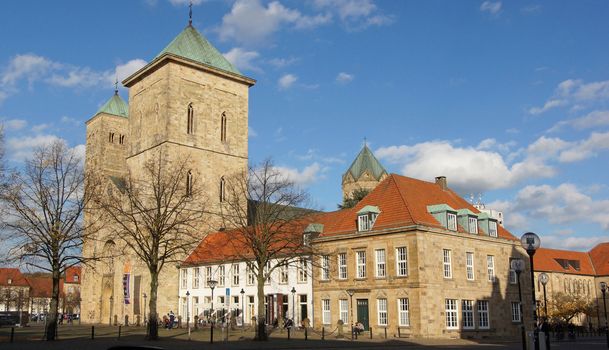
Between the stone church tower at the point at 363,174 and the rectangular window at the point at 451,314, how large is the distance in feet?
192

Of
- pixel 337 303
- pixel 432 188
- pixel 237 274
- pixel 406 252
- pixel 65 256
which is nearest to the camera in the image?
pixel 65 256

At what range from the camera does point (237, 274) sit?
186 ft

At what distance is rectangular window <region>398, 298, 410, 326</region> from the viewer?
4116 cm

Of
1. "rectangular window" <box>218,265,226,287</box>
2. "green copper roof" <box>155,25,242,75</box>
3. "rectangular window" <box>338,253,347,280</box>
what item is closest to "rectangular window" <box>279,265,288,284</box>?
"rectangular window" <box>338,253,347,280</box>

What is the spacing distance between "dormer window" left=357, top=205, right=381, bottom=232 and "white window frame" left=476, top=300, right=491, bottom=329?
30.8 feet

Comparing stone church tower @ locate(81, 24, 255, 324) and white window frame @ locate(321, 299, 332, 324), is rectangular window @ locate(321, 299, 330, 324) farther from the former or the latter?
stone church tower @ locate(81, 24, 255, 324)

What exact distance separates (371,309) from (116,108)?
5549 centimetres

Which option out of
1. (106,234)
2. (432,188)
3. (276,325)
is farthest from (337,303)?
(106,234)

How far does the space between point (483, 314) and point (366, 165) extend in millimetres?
60084

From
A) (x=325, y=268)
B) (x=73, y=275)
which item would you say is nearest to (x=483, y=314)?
(x=325, y=268)

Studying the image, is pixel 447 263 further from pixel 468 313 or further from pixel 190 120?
pixel 190 120

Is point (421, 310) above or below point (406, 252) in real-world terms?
below

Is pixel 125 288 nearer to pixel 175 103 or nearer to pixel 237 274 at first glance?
pixel 237 274

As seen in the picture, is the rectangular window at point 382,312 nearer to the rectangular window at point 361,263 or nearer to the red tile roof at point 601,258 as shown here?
the rectangular window at point 361,263
